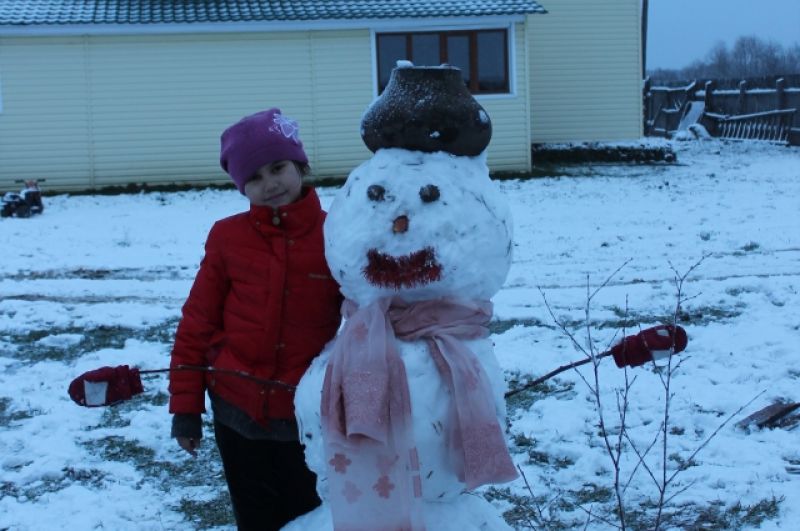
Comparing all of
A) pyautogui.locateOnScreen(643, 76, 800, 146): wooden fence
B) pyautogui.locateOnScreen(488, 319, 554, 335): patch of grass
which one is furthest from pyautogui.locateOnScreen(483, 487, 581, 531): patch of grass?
pyautogui.locateOnScreen(643, 76, 800, 146): wooden fence

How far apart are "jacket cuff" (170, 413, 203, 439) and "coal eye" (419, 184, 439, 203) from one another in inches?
42.1

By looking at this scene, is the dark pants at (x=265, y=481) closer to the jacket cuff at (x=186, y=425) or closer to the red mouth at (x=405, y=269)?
the jacket cuff at (x=186, y=425)

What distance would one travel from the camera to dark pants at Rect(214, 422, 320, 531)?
2.95 m

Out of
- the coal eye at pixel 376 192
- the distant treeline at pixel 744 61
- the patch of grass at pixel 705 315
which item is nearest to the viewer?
the coal eye at pixel 376 192

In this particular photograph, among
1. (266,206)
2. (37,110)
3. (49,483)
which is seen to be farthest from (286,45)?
(266,206)

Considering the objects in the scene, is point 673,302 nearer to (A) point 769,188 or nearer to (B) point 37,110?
(A) point 769,188

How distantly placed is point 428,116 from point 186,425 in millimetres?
1243

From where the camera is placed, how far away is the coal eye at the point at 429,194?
2.45m

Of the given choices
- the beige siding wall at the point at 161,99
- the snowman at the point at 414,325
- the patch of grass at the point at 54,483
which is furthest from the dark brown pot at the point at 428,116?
the beige siding wall at the point at 161,99

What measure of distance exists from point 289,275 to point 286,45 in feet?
48.6

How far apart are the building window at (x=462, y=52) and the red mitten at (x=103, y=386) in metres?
14.9

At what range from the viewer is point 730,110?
26609mm

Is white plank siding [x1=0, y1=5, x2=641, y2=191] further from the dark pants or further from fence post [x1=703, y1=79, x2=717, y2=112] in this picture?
the dark pants

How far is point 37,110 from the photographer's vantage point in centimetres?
1661
